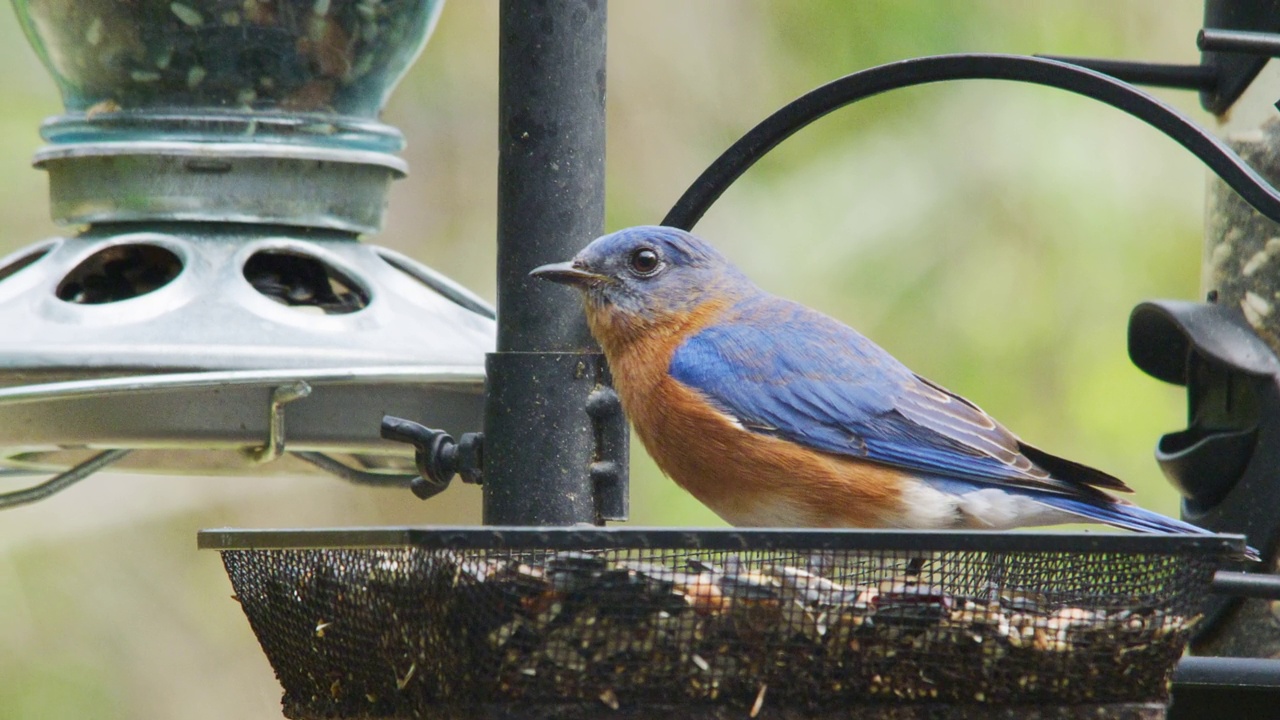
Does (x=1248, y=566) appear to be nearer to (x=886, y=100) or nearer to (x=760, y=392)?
(x=760, y=392)

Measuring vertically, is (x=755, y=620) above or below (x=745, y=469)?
above

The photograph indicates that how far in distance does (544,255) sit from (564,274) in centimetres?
7

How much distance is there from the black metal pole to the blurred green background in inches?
226

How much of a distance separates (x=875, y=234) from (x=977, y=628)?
23.1ft

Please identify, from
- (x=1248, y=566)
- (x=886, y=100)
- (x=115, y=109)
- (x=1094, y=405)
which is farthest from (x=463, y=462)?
(x=886, y=100)

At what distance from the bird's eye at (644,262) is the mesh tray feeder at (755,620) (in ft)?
5.60

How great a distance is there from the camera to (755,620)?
2625 mm

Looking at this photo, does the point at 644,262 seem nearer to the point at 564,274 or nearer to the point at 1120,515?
the point at 564,274

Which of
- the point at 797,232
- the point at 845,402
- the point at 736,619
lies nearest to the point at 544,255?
the point at 845,402

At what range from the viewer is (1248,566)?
16.1ft

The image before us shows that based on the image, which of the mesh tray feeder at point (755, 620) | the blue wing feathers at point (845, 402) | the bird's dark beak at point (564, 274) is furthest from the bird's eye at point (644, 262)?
the mesh tray feeder at point (755, 620)

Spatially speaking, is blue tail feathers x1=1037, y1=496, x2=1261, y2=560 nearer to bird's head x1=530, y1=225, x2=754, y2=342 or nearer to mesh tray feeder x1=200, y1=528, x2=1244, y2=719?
mesh tray feeder x1=200, y1=528, x2=1244, y2=719

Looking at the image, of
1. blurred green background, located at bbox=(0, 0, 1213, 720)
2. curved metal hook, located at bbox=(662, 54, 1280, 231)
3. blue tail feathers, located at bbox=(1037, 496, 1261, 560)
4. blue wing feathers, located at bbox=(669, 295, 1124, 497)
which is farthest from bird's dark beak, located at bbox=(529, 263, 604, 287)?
blurred green background, located at bbox=(0, 0, 1213, 720)

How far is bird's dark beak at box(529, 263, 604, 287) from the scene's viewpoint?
3.56 m
